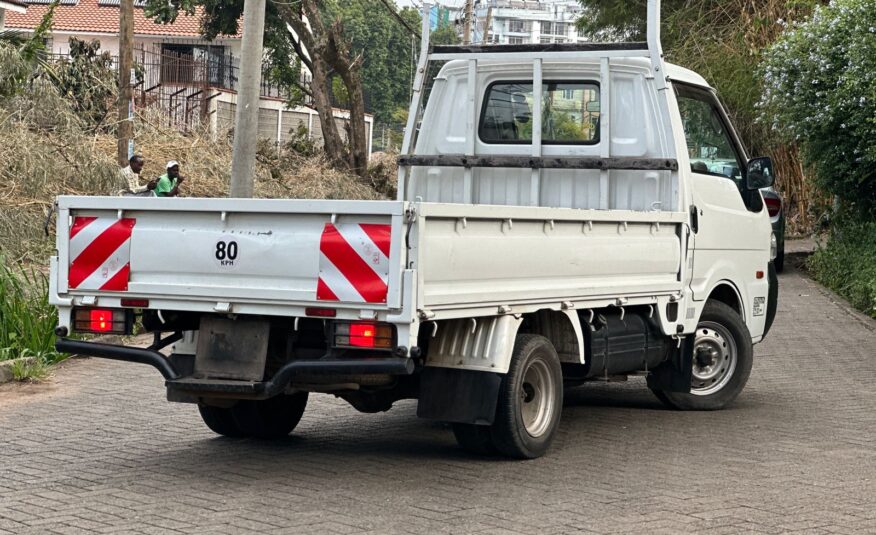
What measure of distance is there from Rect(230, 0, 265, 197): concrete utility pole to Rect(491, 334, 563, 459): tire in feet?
25.6

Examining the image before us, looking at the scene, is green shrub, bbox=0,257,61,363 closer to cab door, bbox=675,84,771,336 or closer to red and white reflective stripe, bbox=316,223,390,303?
red and white reflective stripe, bbox=316,223,390,303

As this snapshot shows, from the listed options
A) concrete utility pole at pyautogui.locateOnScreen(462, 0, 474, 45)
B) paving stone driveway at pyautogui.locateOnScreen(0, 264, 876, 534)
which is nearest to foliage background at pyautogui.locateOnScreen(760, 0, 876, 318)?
paving stone driveway at pyautogui.locateOnScreen(0, 264, 876, 534)

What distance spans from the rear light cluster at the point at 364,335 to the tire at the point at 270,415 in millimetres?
1697

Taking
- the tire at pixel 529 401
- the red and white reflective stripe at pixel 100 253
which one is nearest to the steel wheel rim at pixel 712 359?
the tire at pixel 529 401

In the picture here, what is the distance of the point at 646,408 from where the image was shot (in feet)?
33.7

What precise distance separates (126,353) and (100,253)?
0.56 metres

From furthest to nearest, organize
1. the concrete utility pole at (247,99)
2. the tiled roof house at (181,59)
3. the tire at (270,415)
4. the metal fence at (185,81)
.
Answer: the tiled roof house at (181,59) → the metal fence at (185,81) → the concrete utility pole at (247,99) → the tire at (270,415)

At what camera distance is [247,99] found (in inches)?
603

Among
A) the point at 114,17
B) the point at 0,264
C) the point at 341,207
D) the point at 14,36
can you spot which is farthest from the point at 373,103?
the point at 341,207

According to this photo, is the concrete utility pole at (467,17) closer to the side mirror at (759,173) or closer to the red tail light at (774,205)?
the red tail light at (774,205)

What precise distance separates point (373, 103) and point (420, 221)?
82.0 m

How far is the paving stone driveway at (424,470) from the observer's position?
6.40 metres

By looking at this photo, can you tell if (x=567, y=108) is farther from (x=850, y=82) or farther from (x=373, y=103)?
(x=373, y=103)

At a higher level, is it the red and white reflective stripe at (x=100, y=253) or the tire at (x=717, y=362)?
the red and white reflective stripe at (x=100, y=253)
